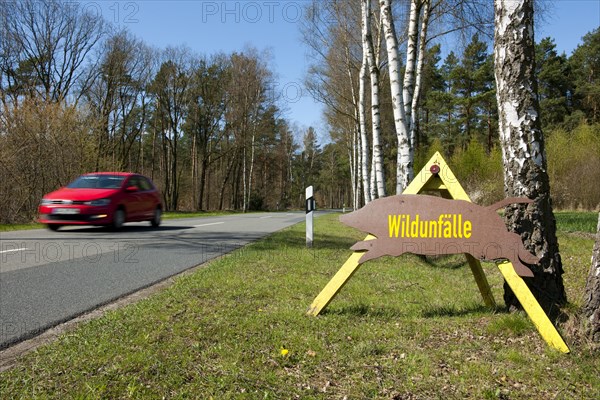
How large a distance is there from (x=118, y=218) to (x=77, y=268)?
586cm

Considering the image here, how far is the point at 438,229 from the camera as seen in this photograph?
379cm

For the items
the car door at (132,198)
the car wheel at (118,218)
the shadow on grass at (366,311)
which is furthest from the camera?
the car door at (132,198)

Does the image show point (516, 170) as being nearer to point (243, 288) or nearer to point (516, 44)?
point (516, 44)

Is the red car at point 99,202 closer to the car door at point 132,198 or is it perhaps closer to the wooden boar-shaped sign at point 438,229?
the car door at point 132,198

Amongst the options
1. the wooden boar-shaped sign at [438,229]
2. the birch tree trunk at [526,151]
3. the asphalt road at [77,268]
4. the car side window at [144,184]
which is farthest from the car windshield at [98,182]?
the birch tree trunk at [526,151]

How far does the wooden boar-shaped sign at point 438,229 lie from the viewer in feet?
11.9

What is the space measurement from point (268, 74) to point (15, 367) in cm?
3603

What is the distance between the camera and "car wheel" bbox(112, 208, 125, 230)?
11828mm

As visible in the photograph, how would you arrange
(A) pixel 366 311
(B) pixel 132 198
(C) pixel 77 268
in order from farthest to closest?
(B) pixel 132 198
(C) pixel 77 268
(A) pixel 366 311

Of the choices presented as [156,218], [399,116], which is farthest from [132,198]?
[399,116]

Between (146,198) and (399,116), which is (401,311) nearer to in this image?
(399,116)

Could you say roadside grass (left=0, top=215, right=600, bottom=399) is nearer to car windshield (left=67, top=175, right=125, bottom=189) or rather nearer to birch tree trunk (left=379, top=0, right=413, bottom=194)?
birch tree trunk (left=379, top=0, right=413, bottom=194)

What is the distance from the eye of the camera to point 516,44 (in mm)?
3928

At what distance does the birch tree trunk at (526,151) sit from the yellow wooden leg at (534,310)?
0.35 m
